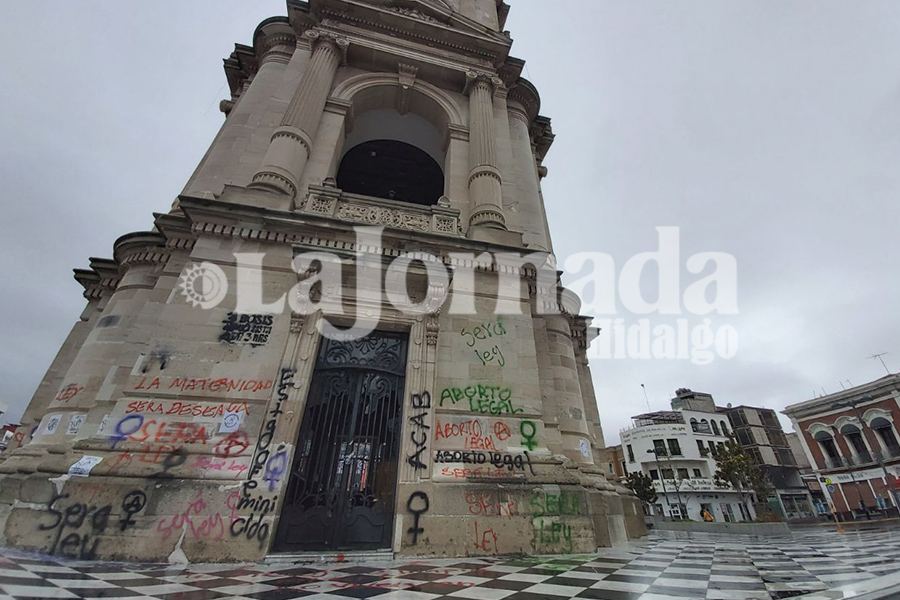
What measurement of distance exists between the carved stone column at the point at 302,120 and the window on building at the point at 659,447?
5581cm

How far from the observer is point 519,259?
9727 mm

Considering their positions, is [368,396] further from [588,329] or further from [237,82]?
[237,82]

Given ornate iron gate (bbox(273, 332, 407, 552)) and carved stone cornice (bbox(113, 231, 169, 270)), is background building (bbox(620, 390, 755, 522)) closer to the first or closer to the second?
ornate iron gate (bbox(273, 332, 407, 552))

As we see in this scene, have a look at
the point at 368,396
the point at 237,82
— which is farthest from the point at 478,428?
the point at 237,82

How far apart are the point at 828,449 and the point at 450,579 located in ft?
171

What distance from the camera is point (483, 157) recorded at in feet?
39.1

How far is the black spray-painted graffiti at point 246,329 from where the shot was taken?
7375mm

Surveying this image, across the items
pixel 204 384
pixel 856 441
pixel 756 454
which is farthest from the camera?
pixel 756 454

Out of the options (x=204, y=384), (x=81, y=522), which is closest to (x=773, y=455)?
(x=204, y=384)

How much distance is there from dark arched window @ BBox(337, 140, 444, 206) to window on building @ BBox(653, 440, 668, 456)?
4961 centimetres

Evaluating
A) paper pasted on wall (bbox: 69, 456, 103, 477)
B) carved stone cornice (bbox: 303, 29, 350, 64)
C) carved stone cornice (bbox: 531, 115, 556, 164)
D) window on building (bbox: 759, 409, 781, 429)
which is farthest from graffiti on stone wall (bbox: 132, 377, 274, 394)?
window on building (bbox: 759, 409, 781, 429)

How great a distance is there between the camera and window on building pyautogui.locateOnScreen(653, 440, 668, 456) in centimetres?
4912

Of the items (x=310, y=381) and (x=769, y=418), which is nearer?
(x=310, y=381)

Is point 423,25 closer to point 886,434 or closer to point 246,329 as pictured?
point 246,329
